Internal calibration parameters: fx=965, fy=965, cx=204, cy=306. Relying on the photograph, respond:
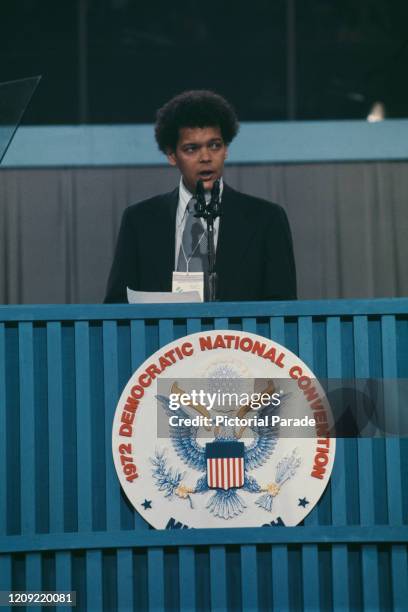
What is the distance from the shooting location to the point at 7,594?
7.13 feet

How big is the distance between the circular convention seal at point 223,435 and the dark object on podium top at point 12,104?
2.38 ft

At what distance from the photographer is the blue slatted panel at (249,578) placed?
220 centimetres

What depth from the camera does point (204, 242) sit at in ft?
9.73

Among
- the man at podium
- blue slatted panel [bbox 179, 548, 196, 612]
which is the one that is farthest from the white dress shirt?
blue slatted panel [bbox 179, 548, 196, 612]

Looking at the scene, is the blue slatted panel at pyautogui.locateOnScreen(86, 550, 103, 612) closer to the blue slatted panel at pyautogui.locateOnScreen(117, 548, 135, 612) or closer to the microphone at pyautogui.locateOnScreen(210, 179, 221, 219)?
the blue slatted panel at pyautogui.locateOnScreen(117, 548, 135, 612)

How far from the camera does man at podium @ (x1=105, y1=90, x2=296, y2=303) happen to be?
9.38 ft

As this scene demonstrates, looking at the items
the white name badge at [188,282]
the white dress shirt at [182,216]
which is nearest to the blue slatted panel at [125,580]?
the white name badge at [188,282]

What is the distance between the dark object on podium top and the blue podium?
0.52 m

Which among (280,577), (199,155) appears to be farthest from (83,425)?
(199,155)

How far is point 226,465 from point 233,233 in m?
0.93

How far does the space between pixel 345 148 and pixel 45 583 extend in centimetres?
536

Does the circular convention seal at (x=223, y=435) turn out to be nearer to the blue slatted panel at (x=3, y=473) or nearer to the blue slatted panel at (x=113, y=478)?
the blue slatted panel at (x=113, y=478)

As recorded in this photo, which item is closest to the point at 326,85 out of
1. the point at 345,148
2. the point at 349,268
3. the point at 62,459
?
the point at 345,148

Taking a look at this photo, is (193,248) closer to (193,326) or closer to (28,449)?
(193,326)
